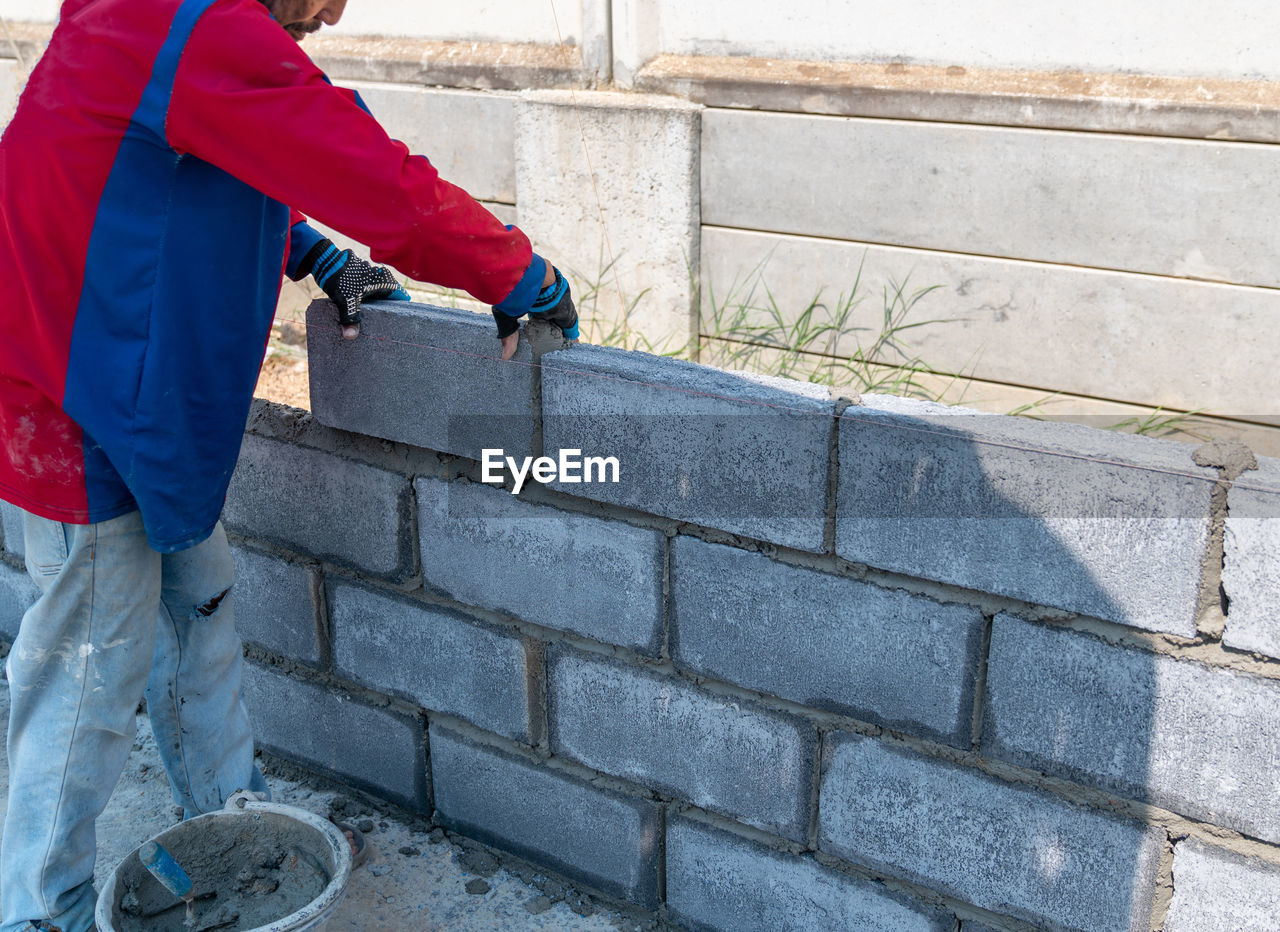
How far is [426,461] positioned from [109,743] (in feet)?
2.88

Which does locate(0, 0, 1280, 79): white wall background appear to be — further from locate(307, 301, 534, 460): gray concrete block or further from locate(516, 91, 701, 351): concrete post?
locate(307, 301, 534, 460): gray concrete block

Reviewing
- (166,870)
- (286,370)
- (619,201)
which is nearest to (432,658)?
(166,870)

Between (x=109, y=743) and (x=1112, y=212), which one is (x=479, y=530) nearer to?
(x=109, y=743)

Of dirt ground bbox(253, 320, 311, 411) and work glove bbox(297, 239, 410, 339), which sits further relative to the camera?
dirt ground bbox(253, 320, 311, 411)

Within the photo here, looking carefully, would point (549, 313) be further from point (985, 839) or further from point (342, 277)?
point (985, 839)

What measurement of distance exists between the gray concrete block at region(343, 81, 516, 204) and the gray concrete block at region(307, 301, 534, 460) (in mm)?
2869

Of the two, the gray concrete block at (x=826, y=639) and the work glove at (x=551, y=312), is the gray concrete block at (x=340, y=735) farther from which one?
the work glove at (x=551, y=312)

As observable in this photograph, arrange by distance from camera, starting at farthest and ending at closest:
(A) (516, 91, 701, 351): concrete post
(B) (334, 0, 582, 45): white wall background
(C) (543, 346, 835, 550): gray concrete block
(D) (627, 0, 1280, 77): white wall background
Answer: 1. (B) (334, 0, 582, 45): white wall background
2. (A) (516, 91, 701, 351): concrete post
3. (D) (627, 0, 1280, 77): white wall background
4. (C) (543, 346, 835, 550): gray concrete block

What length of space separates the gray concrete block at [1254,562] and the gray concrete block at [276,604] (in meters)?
2.07

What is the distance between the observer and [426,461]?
109 inches

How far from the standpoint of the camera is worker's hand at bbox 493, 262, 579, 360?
2.39m

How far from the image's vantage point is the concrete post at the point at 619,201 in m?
4.97

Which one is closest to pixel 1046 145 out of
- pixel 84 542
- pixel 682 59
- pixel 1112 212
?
pixel 1112 212

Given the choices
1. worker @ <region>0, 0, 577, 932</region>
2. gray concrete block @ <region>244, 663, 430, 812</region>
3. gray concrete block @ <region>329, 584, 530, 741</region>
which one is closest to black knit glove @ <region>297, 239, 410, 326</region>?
worker @ <region>0, 0, 577, 932</region>
